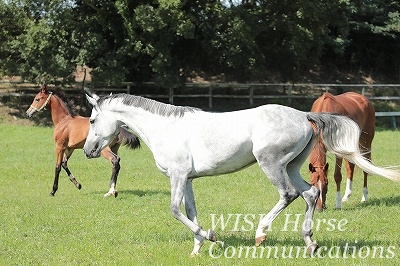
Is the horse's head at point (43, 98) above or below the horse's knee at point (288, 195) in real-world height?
below

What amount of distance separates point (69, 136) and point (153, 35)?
15.0 metres

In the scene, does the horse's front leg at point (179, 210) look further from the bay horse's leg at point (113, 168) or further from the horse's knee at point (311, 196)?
the bay horse's leg at point (113, 168)

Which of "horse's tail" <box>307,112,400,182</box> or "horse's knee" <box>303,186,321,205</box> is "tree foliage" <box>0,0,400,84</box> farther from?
"horse's knee" <box>303,186,321,205</box>

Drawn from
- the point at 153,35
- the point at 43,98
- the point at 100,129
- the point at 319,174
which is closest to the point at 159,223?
the point at 100,129

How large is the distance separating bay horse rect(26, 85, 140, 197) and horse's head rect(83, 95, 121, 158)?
4429mm

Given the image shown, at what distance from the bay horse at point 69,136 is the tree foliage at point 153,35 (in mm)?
12311

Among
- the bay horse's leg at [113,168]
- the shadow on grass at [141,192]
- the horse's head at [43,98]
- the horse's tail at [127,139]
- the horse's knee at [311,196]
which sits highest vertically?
the horse's knee at [311,196]

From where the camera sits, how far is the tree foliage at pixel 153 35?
2667 centimetres

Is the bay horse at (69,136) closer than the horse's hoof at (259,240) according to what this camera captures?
No

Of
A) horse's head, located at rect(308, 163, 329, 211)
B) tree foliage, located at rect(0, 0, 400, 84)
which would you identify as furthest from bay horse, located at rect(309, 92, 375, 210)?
tree foliage, located at rect(0, 0, 400, 84)

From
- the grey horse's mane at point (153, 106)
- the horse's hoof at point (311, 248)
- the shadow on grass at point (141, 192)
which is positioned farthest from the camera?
the shadow on grass at point (141, 192)

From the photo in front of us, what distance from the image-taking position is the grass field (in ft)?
22.8

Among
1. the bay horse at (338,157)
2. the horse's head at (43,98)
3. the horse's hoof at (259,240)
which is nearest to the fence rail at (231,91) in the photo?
the horse's head at (43,98)

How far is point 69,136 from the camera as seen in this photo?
13164 mm
